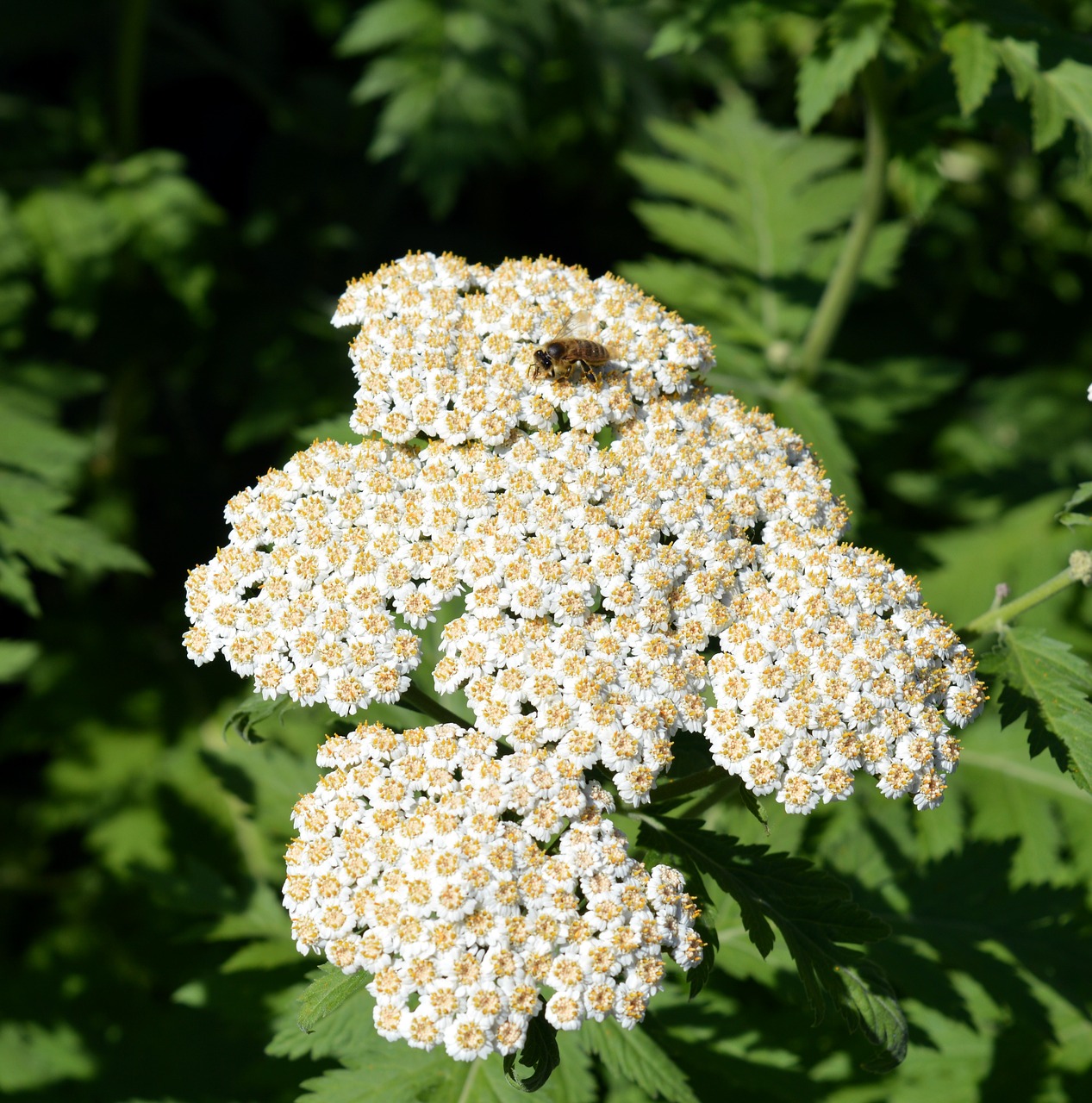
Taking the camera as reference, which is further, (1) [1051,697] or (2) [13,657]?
(2) [13,657]

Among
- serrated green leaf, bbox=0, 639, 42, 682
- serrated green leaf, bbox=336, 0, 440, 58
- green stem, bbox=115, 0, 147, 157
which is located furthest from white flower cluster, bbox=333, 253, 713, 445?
green stem, bbox=115, 0, 147, 157

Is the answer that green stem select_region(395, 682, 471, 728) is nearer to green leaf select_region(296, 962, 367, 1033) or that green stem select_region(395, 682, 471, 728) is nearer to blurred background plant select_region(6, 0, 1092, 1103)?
blurred background plant select_region(6, 0, 1092, 1103)

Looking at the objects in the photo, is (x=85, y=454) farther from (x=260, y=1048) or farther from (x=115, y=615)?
(x=260, y=1048)

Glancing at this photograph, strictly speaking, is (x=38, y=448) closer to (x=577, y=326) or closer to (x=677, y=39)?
(x=577, y=326)

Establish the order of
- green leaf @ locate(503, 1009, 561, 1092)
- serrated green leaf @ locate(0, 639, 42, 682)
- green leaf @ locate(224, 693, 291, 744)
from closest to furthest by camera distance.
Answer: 1. green leaf @ locate(503, 1009, 561, 1092)
2. green leaf @ locate(224, 693, 291, 744)
3. serrated green leaf @ locate(0, 639, 42, 682)

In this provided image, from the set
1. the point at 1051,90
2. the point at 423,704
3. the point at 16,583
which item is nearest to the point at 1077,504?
the point at 1051,90
